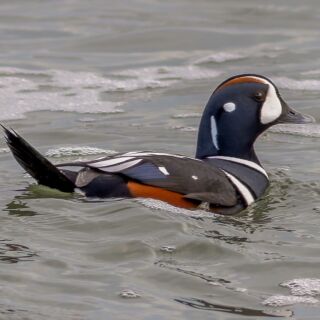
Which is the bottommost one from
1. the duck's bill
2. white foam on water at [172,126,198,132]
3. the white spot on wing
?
white foam on water at [172,126,198,132]

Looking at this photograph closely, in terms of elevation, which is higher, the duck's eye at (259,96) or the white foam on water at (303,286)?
the duck's eye at (259,96)

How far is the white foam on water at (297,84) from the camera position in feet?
40.1

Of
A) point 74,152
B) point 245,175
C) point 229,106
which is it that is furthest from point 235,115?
point 74,152

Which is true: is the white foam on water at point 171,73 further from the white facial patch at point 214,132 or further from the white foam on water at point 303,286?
the white foam on water at point 303,286

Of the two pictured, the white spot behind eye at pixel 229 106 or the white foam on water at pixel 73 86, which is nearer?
the white spot behind eye at pixel 229 106

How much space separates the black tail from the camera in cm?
791

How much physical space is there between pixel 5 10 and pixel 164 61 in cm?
313

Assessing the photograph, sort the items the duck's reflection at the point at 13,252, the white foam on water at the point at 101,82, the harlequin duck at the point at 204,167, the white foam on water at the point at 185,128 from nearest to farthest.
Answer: the duck's reflection at the point at 13,252 → the harlequin duck at the point at 204,167 → the white foam on water at the point at 185,128 → the white foam on water at the point at 101,82

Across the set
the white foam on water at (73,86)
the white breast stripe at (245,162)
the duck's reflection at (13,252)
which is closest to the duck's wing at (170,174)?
the white breast stripe at (245,162)

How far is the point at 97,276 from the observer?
6.77 m

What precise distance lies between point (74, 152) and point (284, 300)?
3.70 m

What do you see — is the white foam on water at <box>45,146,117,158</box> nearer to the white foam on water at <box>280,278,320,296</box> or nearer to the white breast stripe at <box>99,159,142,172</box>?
the white breast stripe at <box>99,159,142,172</box>

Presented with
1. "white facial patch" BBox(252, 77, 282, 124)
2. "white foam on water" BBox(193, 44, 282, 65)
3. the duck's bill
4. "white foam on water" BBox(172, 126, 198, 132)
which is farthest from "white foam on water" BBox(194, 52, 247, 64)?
"white facial patch" BBox(252, 77, 282, 124)

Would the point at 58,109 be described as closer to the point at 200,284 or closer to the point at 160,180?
the point at 160,180
